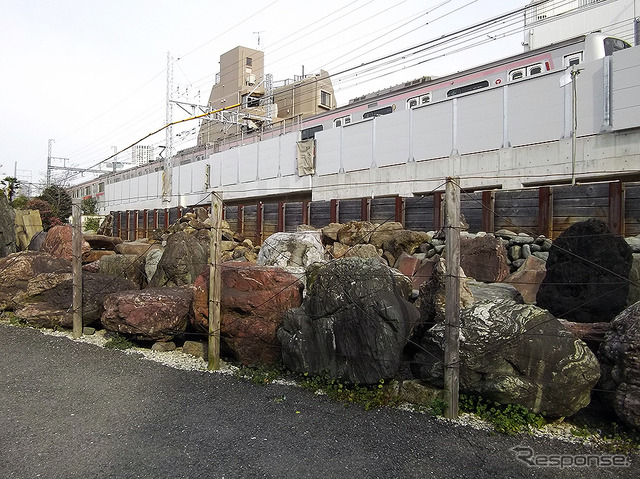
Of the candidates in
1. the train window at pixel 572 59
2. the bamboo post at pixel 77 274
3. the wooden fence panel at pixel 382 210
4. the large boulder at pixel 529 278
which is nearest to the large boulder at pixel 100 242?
the bamboo post at pixel 77 274

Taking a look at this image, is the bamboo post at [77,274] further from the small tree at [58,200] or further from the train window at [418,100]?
the small tree at [58,200]

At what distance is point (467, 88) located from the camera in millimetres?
16672

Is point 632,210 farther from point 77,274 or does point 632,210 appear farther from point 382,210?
point 77,274

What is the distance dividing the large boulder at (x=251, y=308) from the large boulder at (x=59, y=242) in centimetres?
801

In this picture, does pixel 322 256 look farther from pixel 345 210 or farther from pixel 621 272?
pixel 621 272

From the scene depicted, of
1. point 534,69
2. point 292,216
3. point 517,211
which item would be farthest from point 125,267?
point 534,69

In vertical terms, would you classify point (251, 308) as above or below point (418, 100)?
below

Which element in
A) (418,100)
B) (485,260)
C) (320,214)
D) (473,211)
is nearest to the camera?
(485,260)

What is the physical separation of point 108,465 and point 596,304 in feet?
16.9

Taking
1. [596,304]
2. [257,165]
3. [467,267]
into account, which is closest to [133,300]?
[467,267]

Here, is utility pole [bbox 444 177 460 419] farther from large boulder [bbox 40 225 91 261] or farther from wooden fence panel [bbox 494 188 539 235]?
large boulder [bbox 40 225 91 261]

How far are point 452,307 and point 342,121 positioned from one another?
19.0 meters

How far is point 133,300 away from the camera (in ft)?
23.9

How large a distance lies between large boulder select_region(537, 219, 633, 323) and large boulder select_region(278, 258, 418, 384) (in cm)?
179
